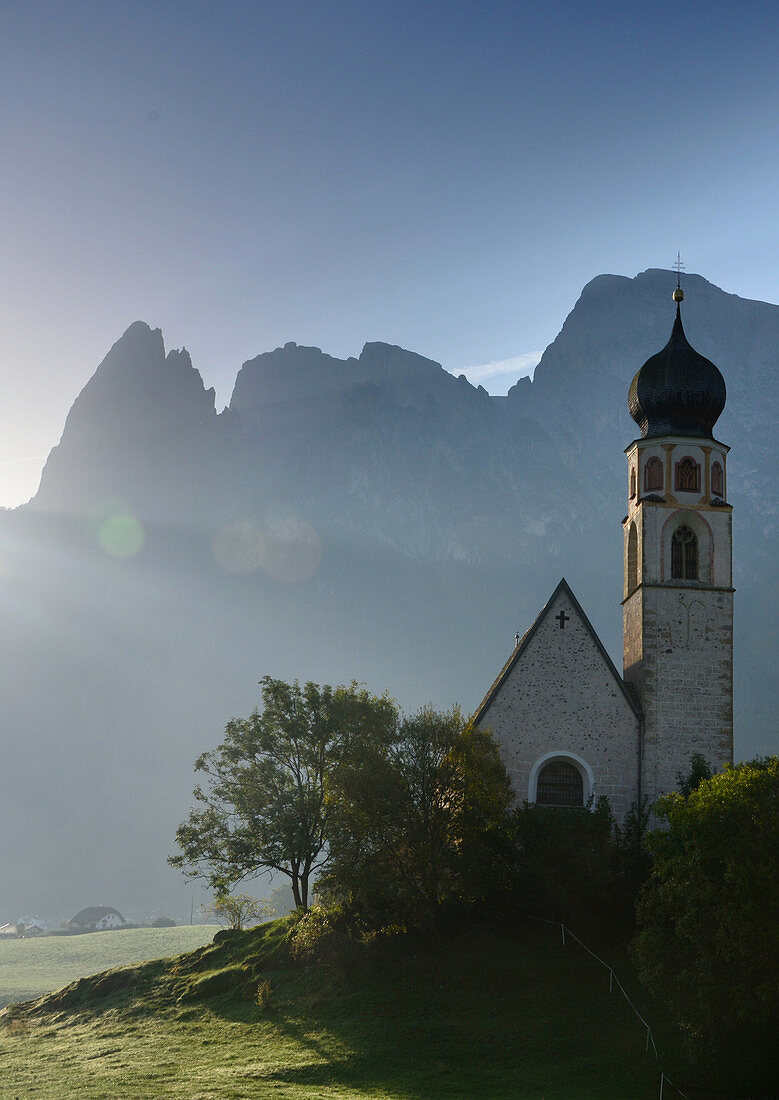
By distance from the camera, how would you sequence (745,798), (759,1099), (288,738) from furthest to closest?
(288,738)
(745,798)
(759,1099)

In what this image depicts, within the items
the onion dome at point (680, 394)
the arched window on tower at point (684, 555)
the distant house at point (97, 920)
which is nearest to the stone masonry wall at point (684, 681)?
the arched window on tower at point (684, 555)

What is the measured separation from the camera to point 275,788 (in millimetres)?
39656

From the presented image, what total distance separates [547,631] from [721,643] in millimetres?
6320

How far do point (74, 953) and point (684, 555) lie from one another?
6876 cm

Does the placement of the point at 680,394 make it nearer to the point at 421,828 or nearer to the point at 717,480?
the point at 717,480

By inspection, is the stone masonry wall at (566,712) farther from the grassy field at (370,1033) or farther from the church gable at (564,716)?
the grassy field at (370,1033)

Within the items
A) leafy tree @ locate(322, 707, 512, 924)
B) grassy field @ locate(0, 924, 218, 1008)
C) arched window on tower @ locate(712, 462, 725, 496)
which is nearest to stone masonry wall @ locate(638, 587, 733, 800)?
arched window on tower @ locate(712, 462, 725, 496)

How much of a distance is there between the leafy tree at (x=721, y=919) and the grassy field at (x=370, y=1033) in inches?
73.7

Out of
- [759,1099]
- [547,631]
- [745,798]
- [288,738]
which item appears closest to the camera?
[759,1099]

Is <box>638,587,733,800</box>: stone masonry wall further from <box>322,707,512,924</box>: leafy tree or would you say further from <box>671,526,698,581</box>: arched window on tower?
<box>322,707,512,924</box>: leafy tree

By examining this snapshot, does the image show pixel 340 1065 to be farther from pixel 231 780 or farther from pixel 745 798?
pixel 231 780

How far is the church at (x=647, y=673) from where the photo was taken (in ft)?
120

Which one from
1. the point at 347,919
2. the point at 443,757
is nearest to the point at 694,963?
the point at 443,757

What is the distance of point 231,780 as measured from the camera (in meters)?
40.4
